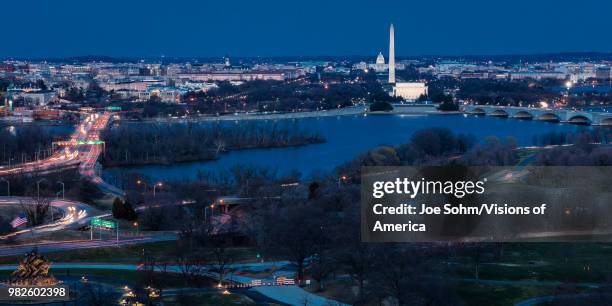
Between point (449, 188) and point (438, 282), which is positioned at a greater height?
point (449, 188)

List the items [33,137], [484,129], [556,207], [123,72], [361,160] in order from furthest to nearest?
[123,72]
[484,129]
[33,137]
[361,160]
[556,207]

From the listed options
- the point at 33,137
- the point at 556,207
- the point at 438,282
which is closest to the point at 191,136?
the point at 33,137

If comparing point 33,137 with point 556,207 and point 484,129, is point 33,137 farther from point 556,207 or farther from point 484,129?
point 556,207

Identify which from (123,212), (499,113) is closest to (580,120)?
(499,113)

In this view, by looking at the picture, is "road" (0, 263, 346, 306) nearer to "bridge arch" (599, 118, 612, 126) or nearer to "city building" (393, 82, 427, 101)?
"bridge arch" (599, 118, 612, 126)

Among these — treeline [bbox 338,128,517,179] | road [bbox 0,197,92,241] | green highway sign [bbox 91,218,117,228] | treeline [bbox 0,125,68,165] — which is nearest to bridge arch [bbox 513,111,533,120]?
treeline [bbox 338,128,517,179]

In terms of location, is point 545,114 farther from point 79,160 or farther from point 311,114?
point 79,160

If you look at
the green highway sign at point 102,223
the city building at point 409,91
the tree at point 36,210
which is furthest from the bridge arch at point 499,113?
the green highway sign at point 102,223
